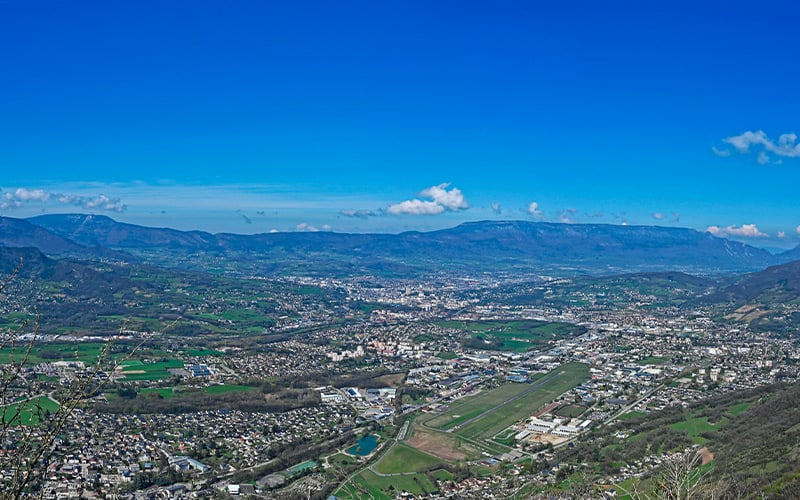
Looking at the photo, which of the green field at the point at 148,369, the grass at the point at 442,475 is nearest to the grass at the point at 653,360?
the grass at the point at 442,475

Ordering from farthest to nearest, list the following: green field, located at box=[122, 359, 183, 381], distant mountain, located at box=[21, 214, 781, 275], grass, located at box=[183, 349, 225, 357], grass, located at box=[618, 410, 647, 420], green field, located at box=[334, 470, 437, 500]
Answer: distant mountain, located at box=[21, 214, 781, 275] < grass, located at box=[183, 349, 225, 357] < green field, located at box=[122, 359, 183, 381] < grass, located at box=[618, 410, 647, 420] < green field, located at box=[334, 470, 437, 500]

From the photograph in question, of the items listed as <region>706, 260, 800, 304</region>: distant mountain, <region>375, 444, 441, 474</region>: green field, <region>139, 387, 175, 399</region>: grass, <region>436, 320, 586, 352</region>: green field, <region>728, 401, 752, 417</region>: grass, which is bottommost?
<region>139, 387, 175, 399</region>: grass

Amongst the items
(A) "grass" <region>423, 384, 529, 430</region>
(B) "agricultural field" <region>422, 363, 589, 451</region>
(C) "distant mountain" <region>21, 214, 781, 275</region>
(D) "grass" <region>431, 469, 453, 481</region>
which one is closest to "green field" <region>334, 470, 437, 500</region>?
(D) "grass" <region>431, 469, 453, 481</region>

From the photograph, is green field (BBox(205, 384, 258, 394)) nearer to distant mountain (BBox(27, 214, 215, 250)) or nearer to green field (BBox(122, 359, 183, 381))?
green field (BBox(122, 359, 183, 381))

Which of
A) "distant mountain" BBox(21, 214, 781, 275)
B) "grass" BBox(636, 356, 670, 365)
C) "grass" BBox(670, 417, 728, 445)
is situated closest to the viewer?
"grass" BBox(670, 417, 728, 445)

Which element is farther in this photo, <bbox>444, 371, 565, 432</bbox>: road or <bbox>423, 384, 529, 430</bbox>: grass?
<bbox>423, 384, 529, 430</bbox>: grass

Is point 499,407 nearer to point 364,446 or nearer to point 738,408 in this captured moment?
point 364,446

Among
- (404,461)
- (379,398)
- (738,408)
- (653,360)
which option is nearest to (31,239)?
(379,398)
